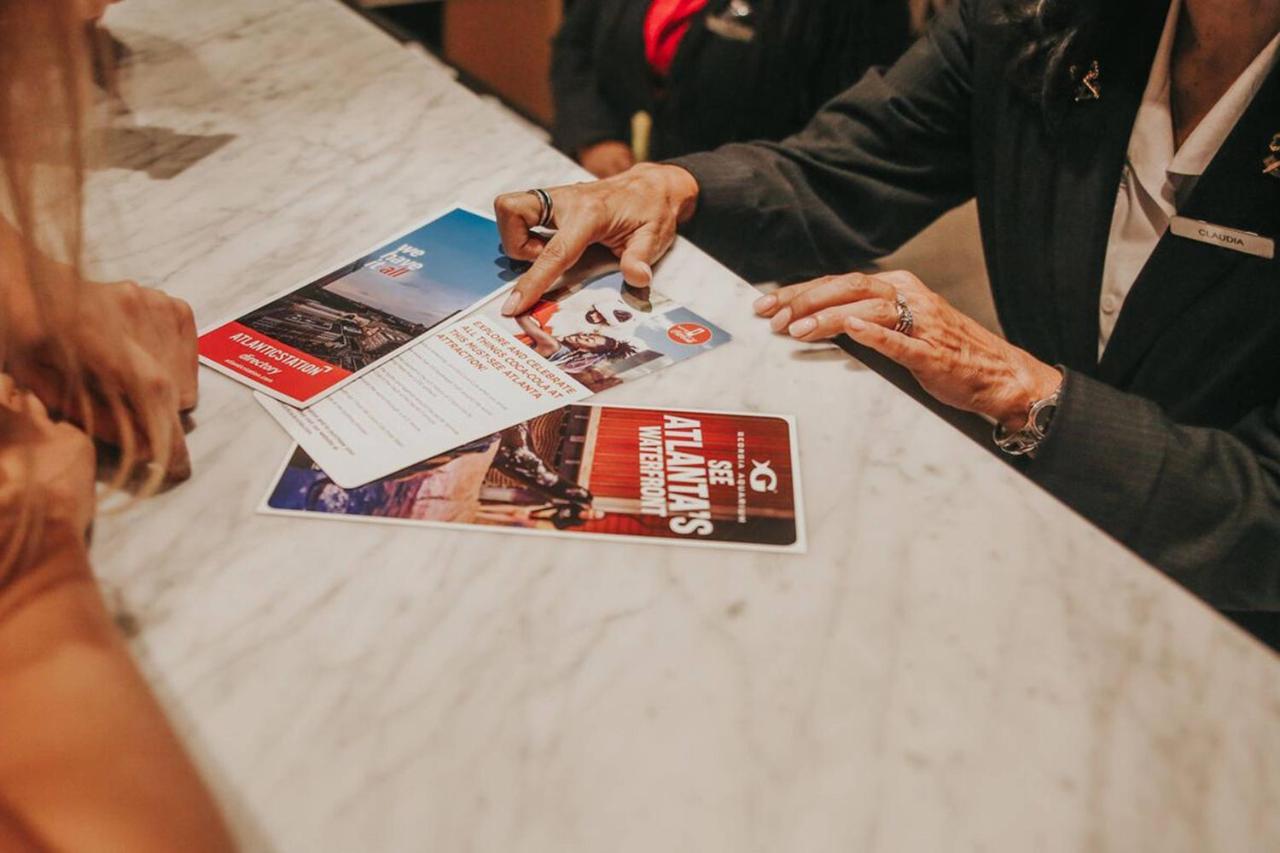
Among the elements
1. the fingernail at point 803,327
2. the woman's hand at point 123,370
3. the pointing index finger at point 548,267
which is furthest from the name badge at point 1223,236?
the woman's hand at point 123,370

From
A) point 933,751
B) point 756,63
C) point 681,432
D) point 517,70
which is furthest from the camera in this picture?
point 517,70

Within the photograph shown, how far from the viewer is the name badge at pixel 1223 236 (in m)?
0.90

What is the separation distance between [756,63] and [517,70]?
116 centimetres

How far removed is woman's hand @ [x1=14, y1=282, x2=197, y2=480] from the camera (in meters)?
0.62

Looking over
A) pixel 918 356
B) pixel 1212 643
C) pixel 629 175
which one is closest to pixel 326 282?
pixel 629 175

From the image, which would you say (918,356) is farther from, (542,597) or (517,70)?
(517,70)

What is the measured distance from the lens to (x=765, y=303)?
2.81 ft

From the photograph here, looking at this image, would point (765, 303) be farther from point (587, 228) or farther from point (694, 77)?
point (694, 77)

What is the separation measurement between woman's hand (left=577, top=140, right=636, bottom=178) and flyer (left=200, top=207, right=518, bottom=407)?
938 mm

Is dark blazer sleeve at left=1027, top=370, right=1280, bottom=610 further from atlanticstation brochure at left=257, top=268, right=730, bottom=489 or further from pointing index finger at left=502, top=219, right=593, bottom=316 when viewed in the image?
pointing index finger at left=502, top=219, right=593, bottom=316

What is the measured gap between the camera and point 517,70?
257 cm

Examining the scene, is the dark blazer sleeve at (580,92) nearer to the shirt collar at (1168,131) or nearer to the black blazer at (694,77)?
the black blazer at (694,77)

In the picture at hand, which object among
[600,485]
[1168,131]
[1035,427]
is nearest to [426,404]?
[600,485]

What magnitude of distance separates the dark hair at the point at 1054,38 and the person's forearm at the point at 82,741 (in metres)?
1.02
